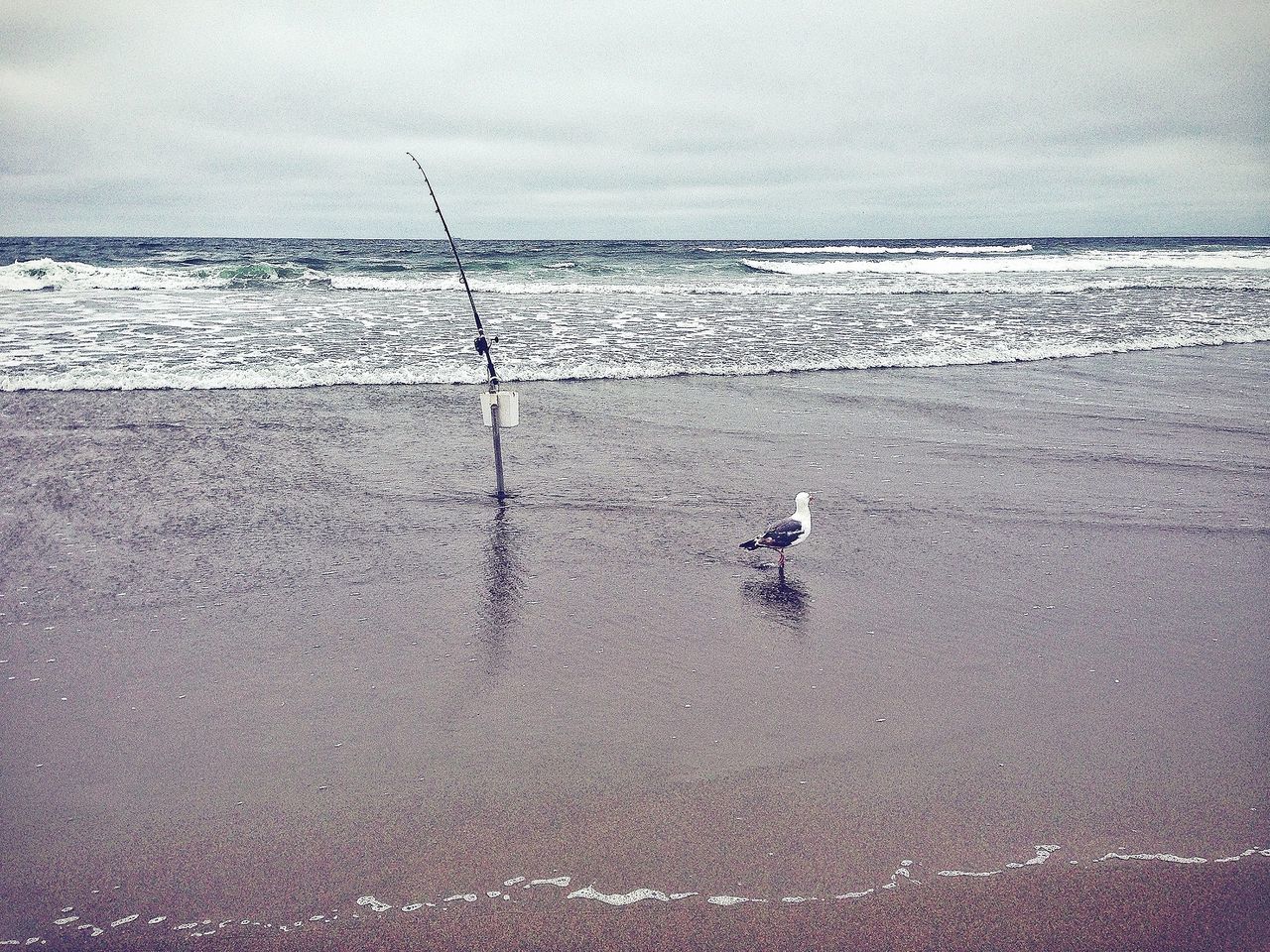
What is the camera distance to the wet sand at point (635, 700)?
295cm

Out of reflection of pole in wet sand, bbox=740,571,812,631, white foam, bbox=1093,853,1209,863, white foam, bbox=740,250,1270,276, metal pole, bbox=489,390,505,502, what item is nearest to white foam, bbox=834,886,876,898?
white foam, bbox=1093,853,1209,863

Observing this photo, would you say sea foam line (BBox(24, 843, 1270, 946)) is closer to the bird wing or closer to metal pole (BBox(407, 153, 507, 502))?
the bird wing

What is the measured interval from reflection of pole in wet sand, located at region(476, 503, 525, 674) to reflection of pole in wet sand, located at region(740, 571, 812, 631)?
4.66 feet

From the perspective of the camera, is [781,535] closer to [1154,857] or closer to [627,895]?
[1154,857]

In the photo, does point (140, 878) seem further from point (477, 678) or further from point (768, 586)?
point (768, 586)

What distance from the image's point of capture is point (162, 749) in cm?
372

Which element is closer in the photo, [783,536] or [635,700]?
[635,700]

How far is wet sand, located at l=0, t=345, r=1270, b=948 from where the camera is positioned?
2.95 meters

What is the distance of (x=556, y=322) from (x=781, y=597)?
13.7 metres

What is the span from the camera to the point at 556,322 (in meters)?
18.0

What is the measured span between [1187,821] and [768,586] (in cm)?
251

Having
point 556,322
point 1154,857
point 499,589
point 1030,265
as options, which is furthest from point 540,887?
point 1030,265

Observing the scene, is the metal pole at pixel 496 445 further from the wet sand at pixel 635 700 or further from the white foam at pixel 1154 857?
the white foam at pixel 1154 857

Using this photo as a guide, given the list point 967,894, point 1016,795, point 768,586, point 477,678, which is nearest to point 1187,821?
point 1016,795
